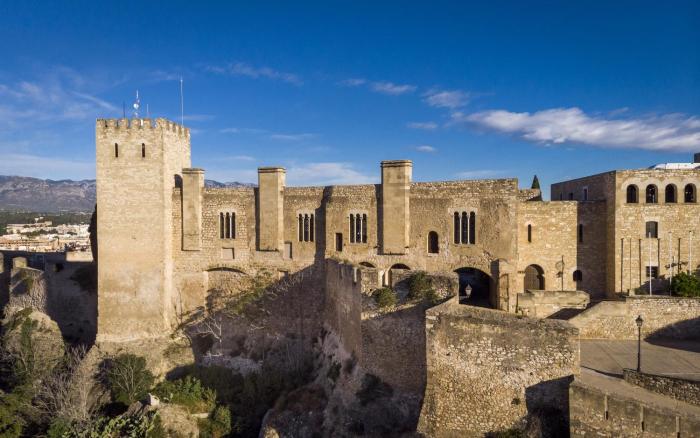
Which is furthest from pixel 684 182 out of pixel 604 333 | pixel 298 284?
pixel 298 284

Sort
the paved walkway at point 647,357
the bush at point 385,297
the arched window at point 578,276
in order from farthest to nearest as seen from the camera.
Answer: the arched window at point 578,276, the bush at point 385,297, the paved walkway at point 647,357

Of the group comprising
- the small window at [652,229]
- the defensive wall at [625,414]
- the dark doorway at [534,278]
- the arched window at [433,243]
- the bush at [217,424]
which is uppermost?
the small window at [652,229]

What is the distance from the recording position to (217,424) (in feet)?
66.3

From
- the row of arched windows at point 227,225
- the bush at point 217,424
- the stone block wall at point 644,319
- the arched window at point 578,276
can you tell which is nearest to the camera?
the stone block wall at point 644,319

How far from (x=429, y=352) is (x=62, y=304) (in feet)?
77.9

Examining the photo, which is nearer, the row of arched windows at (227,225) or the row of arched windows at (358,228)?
the row of arched windows at (358,228)

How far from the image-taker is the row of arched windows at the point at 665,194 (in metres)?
20.9

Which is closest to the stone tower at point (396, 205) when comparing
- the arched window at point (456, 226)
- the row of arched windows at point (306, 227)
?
the arched window at point (456, 226)

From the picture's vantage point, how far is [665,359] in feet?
48.1

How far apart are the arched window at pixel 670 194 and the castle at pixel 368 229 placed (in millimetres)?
48

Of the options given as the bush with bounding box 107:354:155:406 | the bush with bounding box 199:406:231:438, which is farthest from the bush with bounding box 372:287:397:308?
the bush with bounding box 107:354:155:406

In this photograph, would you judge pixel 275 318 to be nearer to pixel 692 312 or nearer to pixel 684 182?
pixel 692 312

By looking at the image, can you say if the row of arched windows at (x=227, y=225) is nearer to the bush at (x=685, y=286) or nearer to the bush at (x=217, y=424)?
the bush at (x=217, y=424)

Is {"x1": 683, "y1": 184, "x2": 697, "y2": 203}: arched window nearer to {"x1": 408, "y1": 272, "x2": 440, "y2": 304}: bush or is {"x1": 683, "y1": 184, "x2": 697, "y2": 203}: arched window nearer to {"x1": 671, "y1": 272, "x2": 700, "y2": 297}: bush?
{"x1": 671, "y1": 272, "x2": 700, "y2": 297}: bush
